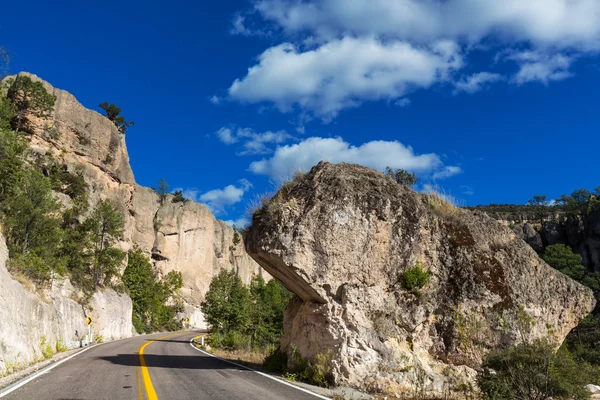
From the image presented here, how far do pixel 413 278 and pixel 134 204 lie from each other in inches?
2493

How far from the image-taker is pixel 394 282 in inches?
487

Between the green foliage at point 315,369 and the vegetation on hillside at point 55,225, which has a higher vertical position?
the vegetation on hillside at point 55,225

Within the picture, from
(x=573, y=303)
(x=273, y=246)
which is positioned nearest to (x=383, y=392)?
(x=273, y=246)

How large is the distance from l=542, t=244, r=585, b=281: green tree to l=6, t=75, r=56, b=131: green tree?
6752cm

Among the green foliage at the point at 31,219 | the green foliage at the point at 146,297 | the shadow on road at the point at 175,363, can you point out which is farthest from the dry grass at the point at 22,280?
the green foliage at the point at 146,297

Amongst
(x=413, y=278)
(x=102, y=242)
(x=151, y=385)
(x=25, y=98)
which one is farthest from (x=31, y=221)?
(x=413, y=278)

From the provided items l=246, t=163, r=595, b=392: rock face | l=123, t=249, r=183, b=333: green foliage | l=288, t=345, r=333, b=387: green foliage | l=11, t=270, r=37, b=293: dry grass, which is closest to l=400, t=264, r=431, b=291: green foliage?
l=246, t=163, r=595, b=392: rock face

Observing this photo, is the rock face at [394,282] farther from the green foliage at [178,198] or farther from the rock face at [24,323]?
the green foliage at [178,198]

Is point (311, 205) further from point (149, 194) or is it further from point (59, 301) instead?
point (149, 194)

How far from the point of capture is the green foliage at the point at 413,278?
483 inches

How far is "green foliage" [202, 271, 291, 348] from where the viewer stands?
31.7m

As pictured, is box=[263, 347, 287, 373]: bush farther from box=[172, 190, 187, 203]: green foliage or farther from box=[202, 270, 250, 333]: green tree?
box=[172, 190, 187, 203]: green foliage

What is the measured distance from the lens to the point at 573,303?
13.3 meters

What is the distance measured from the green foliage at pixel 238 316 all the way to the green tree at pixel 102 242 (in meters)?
12.2
